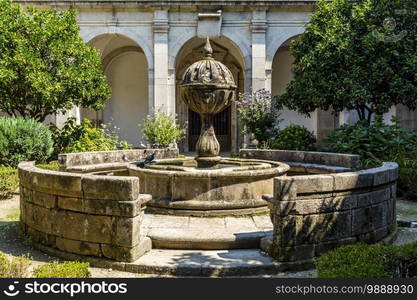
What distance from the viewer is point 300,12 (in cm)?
1539

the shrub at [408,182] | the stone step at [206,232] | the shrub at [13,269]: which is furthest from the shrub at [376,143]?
the shrub at [13,269]

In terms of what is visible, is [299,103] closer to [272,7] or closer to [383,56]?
[383,56]

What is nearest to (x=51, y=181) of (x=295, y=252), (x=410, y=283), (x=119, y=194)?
(x=119, y=194)

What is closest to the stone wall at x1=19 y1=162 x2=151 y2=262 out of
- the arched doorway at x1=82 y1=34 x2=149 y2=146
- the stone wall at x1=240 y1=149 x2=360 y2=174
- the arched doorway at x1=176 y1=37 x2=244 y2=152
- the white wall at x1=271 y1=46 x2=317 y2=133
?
the stone wall at x1=240 y1=149 x2=360 y2=174

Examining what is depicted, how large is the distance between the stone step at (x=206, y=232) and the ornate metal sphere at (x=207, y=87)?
205 cm

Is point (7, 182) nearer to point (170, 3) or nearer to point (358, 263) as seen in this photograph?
point (358, 263)

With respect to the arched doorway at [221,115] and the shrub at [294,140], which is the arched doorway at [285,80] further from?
the shrub at [294,140]

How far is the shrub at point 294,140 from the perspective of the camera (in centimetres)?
1250

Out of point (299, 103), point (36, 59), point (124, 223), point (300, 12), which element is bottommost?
point (124, 223)

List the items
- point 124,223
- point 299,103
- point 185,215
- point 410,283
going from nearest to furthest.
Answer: point 410,283, point 124,223, point 185,215, point 299,103

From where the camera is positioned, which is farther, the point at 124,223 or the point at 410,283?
the point at 124,223

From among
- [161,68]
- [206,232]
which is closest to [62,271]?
[206,232]

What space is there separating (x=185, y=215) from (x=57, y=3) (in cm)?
1180

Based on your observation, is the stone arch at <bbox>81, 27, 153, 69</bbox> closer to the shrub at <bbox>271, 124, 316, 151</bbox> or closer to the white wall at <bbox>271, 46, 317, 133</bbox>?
the shrub at <bbox>271, 124, 316, 151</bbox>
